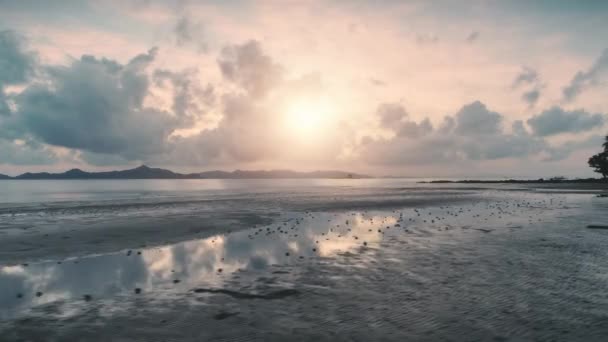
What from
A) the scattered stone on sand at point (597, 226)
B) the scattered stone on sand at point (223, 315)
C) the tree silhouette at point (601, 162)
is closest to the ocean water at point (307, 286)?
the scattered stone on sand at point (223, 315)

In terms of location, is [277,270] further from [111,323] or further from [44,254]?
[44,254]

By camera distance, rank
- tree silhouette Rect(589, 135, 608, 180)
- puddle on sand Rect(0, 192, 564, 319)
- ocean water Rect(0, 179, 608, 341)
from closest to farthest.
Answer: ocean water Rect(0, 179, 608, 341), puddle on sand Rect(0, 192, 564, 319), tree silhouette Rect(589, 135, 608, 180)

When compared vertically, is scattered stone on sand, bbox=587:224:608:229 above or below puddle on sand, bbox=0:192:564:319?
above

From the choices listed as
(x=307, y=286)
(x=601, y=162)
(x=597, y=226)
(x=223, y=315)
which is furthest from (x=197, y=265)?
(x=601, y=162)

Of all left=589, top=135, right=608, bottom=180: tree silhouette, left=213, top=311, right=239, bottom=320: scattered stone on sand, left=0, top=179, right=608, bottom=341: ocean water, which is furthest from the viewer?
left=589, top=135, right=608, bottom=180: tree silhouette

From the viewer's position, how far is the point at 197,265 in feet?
52.7

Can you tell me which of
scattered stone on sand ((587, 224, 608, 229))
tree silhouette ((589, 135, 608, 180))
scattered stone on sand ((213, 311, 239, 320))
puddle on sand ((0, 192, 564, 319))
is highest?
tree silhouette ((589, 135, 608, 180))

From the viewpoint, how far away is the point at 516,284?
12.5m

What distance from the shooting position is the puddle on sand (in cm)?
1220

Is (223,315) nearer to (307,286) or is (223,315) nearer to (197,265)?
(307,286)

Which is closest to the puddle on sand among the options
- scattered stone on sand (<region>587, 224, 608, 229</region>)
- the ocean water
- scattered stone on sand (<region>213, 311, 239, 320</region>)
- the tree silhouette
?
the ocean water

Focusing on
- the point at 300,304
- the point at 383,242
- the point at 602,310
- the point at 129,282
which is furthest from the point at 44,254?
the point at 602,310

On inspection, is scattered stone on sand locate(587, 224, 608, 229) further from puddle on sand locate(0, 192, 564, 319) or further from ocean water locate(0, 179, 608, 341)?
puddle on sand locate(0, 192, 564, 319)

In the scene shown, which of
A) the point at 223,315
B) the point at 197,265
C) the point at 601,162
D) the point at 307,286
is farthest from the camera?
the point at 601,162
